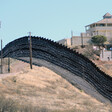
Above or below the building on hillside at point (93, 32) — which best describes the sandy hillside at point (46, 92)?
below

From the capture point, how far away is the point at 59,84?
25.7 meters

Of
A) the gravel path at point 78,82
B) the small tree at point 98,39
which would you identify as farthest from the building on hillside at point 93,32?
the gravel path at point 78,82

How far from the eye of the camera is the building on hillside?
230 ft

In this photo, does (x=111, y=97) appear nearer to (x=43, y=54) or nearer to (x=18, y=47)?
(x=43, y=54)

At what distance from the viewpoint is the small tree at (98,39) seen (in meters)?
69.5

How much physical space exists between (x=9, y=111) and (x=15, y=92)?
26.1 ft

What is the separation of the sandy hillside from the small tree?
40.9 metres

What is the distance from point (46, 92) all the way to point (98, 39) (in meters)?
49.1

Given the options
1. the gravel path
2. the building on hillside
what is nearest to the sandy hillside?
the gravel path

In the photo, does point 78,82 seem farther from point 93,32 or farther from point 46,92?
point 93,32

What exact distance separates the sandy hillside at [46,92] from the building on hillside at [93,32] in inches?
1595

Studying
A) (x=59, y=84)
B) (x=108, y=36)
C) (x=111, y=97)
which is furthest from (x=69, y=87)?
(x=108, y=36)

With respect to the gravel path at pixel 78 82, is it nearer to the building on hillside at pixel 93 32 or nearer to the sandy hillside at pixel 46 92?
A: the sandy hillside at pixel 46 92

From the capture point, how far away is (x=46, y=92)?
21.6m
